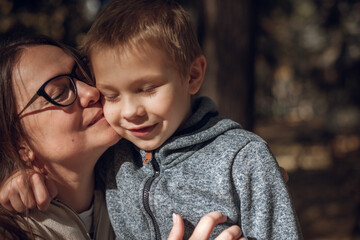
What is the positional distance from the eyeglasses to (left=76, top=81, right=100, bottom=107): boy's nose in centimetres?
3

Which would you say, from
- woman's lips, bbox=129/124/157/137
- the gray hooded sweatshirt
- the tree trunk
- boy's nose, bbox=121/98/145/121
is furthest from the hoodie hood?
the tree trunk

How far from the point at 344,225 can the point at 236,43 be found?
476cm

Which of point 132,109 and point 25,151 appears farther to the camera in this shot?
point 25,151

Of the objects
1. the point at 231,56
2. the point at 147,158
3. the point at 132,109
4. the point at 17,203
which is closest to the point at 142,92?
the point at 132,109

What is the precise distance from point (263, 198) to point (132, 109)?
2.21 ft

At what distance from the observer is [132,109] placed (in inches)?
75.0

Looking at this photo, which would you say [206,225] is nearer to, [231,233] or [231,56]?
[231,233]

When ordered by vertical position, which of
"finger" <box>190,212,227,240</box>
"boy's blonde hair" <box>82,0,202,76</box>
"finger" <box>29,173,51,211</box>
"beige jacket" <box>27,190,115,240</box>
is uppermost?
"boy's blonde hair" <box>82,0,202,76</box>

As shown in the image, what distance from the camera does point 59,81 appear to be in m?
2.07

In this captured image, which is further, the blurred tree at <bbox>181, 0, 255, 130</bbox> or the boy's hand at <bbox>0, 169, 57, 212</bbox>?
the blurred tree at <bbox>181, 0, 255, 130</bbox>

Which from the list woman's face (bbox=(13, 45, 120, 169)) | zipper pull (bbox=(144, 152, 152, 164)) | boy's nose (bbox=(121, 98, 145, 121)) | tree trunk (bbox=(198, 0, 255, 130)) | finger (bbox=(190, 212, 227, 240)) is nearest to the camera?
finger (bbox=(190, 212, 227, 240))

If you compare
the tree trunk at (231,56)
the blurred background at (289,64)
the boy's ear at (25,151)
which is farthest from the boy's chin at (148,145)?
the tree trunk at (231,56)

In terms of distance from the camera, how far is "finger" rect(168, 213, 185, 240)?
72.8 inches

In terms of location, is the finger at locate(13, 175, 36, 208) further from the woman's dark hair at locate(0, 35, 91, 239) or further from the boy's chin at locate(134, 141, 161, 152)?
the boy's chin at locate(134, 141, 161, 152)
